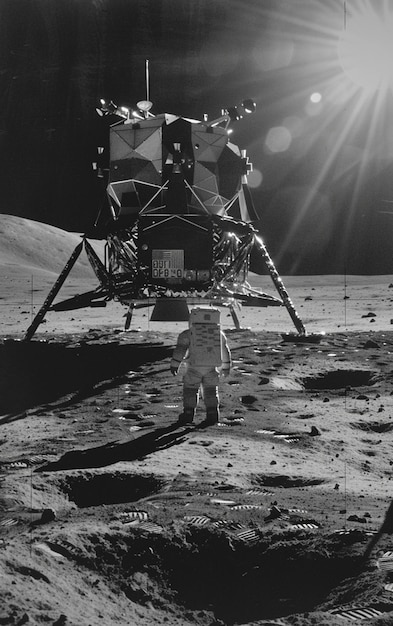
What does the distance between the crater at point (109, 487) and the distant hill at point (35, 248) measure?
1576 centimetres

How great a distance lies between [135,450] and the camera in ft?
15.7

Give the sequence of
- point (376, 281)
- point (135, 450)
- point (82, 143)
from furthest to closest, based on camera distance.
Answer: point (82, 143)
point (376, 281)
point (135, 450)

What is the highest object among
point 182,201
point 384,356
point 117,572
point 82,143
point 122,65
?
point 122,65

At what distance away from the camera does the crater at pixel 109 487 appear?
4.01 metres

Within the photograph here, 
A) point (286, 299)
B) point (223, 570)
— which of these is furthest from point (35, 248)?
point (223, 570)

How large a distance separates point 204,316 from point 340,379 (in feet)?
6.82

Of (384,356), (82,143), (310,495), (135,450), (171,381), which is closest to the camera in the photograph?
(310,495)

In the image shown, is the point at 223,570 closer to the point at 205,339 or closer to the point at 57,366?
the point at 205,339

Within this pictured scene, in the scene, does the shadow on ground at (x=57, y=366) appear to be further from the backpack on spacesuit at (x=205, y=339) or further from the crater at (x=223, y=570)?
the crater at (x=223, y=570)

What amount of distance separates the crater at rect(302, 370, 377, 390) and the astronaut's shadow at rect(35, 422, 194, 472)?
2.06 metres

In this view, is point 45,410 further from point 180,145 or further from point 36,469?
point 180,145

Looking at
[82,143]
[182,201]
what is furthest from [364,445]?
[82,143]

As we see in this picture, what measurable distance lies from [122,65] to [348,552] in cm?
4287

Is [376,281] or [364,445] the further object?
[376,281]
